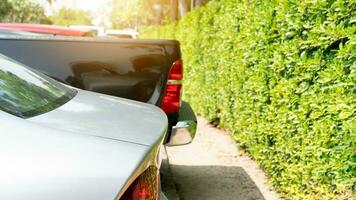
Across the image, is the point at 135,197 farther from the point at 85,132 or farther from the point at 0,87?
the point at 0,87

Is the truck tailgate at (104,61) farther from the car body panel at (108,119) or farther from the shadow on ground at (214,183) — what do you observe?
the car body panel at (108,119)

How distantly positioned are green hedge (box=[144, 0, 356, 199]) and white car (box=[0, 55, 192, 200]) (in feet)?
5.28

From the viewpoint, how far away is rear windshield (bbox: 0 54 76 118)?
2.27 meters

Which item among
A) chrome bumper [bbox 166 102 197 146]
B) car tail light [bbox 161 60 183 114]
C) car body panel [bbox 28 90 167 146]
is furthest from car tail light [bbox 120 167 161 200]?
car tail light [bbox 161 60 183 114]

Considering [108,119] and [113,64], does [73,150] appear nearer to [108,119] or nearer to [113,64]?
[108,119]

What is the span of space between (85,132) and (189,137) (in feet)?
8.51

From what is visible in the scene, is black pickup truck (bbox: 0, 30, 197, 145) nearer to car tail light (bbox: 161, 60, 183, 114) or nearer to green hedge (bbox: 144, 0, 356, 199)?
car tail light (bbox: 161, 60, 183, 114)

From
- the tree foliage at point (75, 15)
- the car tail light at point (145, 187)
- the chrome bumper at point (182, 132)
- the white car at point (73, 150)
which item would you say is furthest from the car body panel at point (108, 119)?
the tree foliage at point (75, 15)

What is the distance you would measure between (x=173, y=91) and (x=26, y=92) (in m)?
2.26

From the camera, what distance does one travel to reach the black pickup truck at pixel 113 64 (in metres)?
4.19

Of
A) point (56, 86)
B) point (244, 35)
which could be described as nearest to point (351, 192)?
point (56, 86)

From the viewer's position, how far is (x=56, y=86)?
121 inches

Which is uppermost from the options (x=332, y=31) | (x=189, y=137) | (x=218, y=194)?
(x=332, y=31)

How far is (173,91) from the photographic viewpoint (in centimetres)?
473
